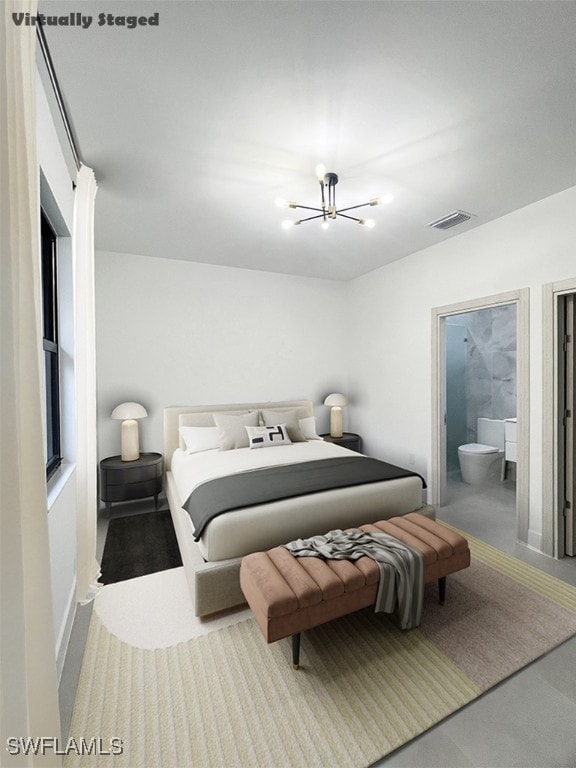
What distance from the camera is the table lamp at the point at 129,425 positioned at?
361cm

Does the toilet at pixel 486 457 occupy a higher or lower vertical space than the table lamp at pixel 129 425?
lower

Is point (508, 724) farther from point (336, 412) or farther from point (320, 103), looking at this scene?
point (336, 412)

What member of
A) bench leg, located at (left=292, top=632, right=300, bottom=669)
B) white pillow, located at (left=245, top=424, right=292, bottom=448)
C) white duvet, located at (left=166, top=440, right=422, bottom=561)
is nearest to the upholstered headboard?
white pillow, located at (left=245, top=424, right=292, bottom=448)

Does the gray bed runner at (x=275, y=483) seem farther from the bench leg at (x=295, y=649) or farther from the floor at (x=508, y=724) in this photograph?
the floor at (x=508, y=724)

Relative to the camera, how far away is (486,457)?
434 centimetres

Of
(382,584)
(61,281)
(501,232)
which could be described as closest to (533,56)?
(501,232)

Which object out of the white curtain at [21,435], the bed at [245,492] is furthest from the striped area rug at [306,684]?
the white curtain at [21,435]

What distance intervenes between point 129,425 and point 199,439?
2.40 ft

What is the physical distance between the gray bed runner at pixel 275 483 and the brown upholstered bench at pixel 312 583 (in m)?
0.40

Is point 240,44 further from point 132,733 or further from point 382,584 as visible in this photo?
point 132,733

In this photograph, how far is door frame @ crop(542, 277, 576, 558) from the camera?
2676 millimetres

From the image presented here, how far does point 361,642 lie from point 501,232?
3262 millimetres

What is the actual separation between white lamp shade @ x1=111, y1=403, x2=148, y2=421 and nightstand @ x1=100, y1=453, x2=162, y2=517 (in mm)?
463

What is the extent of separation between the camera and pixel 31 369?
39.7 inches
